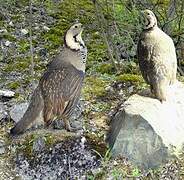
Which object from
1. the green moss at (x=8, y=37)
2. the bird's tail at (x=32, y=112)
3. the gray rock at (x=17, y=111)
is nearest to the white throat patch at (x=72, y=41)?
the bird's tail at (x=32, y=112)

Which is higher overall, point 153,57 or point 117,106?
point 153,57

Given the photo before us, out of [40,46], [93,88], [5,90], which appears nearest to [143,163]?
[93,88]

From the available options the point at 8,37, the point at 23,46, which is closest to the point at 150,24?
the point at 23,46

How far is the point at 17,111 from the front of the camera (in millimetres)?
6895

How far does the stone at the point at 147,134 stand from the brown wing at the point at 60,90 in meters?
0.57

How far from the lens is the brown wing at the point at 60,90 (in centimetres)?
608

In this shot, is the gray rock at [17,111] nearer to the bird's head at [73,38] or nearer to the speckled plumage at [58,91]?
the speckled plumage at [58,91]

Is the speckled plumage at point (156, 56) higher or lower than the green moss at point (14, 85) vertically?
higher

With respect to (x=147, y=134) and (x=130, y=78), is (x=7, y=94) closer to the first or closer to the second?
(x=130, y=78)

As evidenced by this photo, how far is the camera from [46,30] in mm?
9844

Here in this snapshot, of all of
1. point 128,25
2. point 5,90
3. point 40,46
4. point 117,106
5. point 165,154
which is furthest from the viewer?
point 40,46

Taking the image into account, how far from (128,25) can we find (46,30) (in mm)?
2014

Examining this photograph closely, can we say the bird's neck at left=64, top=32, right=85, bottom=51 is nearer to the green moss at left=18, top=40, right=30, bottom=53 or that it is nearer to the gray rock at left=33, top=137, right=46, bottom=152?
the gray rock at left=33, top=137, right=46, bottom=152

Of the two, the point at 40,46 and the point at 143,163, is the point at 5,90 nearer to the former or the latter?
Answer: the point at 40,46
